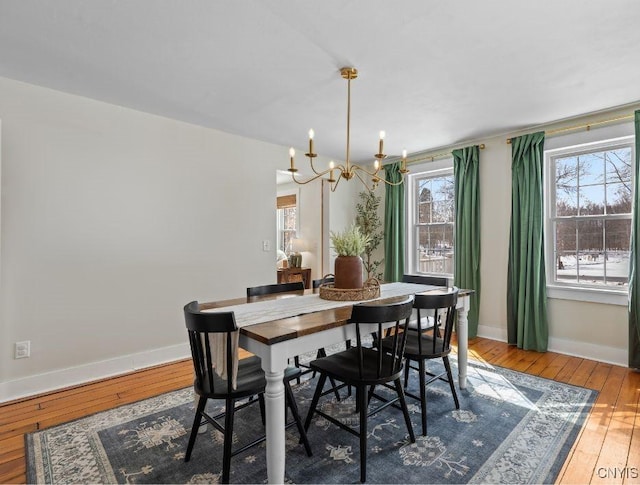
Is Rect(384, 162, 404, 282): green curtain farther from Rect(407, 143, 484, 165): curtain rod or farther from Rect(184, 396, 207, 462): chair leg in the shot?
Rect(184, 396, 207, 462): chair leg

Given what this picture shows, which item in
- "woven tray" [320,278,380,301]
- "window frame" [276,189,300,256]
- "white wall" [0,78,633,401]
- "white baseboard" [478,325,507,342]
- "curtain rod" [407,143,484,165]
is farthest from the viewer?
"window frame" [276,189,300,256]

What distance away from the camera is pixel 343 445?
2.05 m

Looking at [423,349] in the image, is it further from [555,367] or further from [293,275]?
[293,275]

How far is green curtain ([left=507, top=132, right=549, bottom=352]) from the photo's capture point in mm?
3750

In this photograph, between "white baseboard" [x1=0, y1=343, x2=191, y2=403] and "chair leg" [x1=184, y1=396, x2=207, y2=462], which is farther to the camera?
"white baseboard" [x1=0, y1=343, x2=191, y2=403]

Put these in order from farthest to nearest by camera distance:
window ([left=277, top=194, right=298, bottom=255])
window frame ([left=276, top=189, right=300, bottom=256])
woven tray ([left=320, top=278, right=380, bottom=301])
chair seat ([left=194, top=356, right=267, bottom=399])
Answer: window ([left=277, top=194, right=298, bottom=255]) < window frame ([left=276, top=189, right=300, bottom=256]) < woven tray ([left=320, top=278, right=380, bottom=301]) < chair seat ([left=194, top=356, right=267, bottom=399])

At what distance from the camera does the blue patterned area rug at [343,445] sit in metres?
1.79

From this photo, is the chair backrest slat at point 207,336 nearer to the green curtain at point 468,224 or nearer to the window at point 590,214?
the green curtain at point 468,224

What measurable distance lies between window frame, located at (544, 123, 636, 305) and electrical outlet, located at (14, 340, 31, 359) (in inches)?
194

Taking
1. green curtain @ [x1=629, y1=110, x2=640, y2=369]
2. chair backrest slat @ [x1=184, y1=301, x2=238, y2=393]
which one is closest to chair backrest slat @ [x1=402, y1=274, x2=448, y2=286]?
green curtain @ [x1=629, y1=110, x2=640, y2=369]

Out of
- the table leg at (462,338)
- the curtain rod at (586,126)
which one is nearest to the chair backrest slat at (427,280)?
the table leg at (462,338)

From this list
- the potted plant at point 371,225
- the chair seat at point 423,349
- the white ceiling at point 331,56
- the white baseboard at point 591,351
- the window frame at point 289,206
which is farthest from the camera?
the window frame at point 289,206

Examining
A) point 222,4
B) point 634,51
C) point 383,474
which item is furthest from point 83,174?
point 634,51

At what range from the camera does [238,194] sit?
409cm
